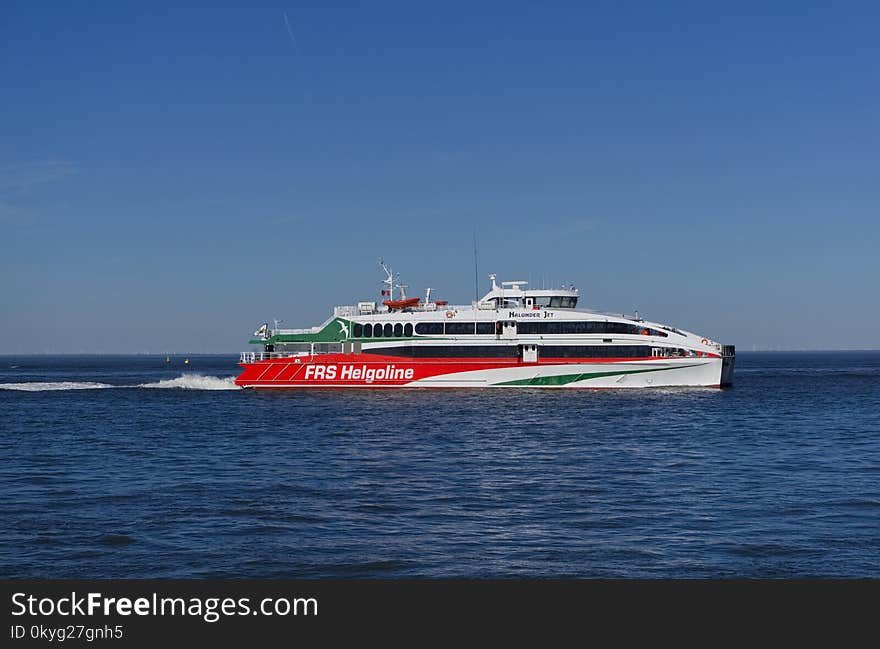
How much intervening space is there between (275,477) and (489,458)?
8168 mm

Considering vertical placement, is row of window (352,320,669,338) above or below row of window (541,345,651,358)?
above

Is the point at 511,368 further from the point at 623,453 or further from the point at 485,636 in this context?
the point at 485,636

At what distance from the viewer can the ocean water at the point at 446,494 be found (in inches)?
683

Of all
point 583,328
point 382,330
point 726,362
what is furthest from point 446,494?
point 726,362

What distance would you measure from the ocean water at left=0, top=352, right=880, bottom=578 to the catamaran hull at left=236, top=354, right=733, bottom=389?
12831mm

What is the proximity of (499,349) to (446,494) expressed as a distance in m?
41.1

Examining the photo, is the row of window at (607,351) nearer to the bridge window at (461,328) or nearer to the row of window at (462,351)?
the row of window at (462,351)

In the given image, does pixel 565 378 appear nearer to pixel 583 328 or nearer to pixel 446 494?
pixel 583 328

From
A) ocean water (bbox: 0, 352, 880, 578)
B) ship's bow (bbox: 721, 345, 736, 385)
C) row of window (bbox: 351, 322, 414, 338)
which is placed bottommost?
ocean water (bbox: 0, 352, 880, 578)

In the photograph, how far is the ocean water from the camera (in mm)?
17344

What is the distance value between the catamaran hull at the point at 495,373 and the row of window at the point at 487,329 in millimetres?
2016

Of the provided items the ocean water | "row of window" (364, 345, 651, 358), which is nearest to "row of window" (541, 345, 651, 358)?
"row of window" (364, 345, 651, 358)

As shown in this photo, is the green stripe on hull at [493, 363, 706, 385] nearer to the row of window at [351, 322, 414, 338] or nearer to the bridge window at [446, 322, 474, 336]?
the bridge window at [446, 322, 474, 336]

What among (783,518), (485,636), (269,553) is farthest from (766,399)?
(485,636)
